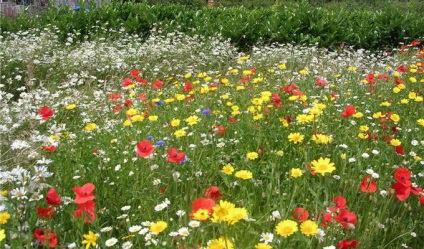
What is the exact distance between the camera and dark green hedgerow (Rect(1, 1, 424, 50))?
7.35 meters

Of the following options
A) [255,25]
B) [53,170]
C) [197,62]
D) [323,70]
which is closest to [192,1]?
[255,25]

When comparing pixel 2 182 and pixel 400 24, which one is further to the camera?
pixel 400 24

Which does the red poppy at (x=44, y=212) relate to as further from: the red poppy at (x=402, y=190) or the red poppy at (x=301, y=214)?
the red poppy at (x=402, y=190)

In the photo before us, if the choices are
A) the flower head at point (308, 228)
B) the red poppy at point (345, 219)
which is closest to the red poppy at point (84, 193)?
the flower head at point (308, 228)

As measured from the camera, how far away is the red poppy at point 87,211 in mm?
1586

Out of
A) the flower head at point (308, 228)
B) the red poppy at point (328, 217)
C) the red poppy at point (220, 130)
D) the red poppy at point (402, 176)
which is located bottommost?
the red poppy at point (220, 130)

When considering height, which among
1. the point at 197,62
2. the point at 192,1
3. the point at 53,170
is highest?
the point at 53,170

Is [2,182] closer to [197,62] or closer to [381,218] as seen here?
[381,218]

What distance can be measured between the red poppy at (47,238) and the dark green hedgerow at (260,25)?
5.83 m

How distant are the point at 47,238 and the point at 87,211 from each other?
179 mm

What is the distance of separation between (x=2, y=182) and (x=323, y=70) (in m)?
3.95

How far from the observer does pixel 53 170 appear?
2287 millimetres

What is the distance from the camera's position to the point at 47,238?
1.49 metres

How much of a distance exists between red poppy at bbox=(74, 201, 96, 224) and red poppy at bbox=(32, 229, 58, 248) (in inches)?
4.7
